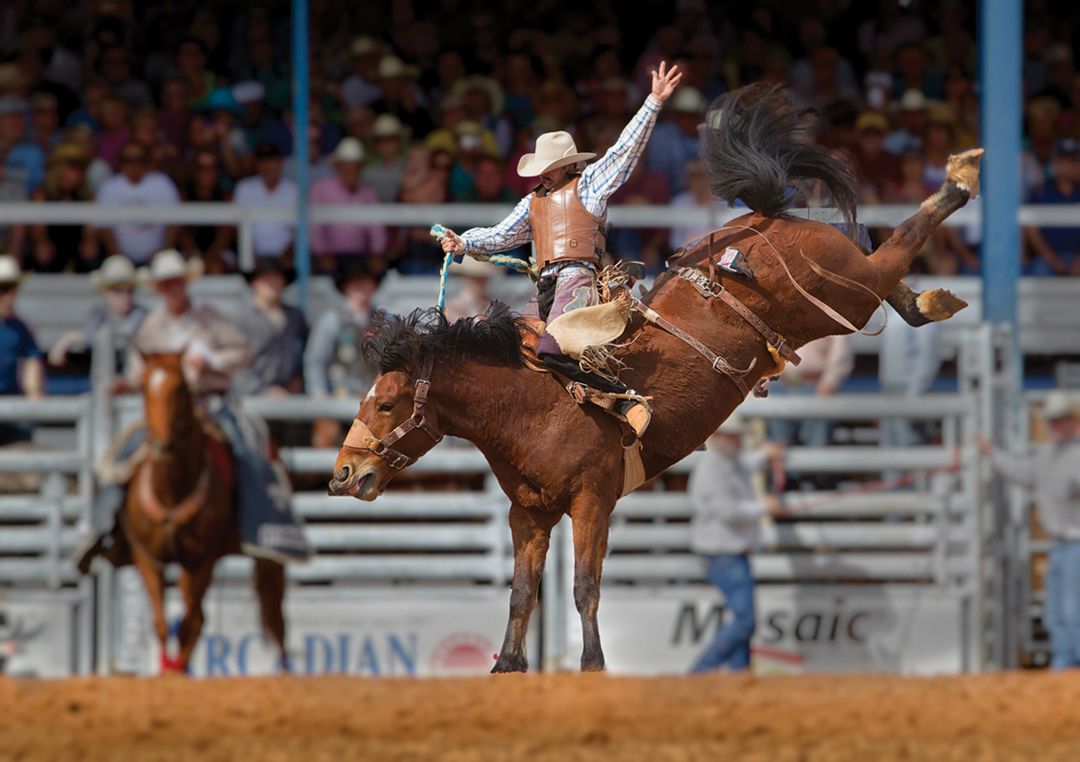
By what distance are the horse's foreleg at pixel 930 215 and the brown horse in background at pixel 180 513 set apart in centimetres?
597

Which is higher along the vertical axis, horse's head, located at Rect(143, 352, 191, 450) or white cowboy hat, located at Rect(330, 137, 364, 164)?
white cowboy hat, located at Rect(330, 137, 364, 164)

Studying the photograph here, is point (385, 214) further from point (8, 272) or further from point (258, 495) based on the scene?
point (8, 272)

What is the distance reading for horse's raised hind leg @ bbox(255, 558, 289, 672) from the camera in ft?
42.2

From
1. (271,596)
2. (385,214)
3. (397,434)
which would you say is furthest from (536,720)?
(385,214)

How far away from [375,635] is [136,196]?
3654mm

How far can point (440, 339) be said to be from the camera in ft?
23.6

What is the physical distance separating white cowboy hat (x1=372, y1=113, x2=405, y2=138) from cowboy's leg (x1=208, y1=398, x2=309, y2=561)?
2.38 meters

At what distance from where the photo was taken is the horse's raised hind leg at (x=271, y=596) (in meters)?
12.9

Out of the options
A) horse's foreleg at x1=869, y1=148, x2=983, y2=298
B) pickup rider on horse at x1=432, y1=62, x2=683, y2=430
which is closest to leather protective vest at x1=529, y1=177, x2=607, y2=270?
pickup rider on horse at x1=432, y1=62, x2=683, y2=430

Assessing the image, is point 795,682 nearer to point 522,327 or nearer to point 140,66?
point 522,327

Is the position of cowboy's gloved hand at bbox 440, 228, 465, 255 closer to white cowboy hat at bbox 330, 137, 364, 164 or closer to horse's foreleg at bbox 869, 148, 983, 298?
horse's foreleg at bbox 869, 148, 983, 298

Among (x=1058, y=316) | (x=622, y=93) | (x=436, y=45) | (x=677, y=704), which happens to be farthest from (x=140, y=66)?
(x=677, y=704)

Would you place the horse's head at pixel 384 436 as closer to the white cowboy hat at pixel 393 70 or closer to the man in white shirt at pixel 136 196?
the man in white shirt at pixel 136 196

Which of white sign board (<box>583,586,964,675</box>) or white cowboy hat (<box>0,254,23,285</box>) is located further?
white sign board (<box>583,586,964,675</box>)
